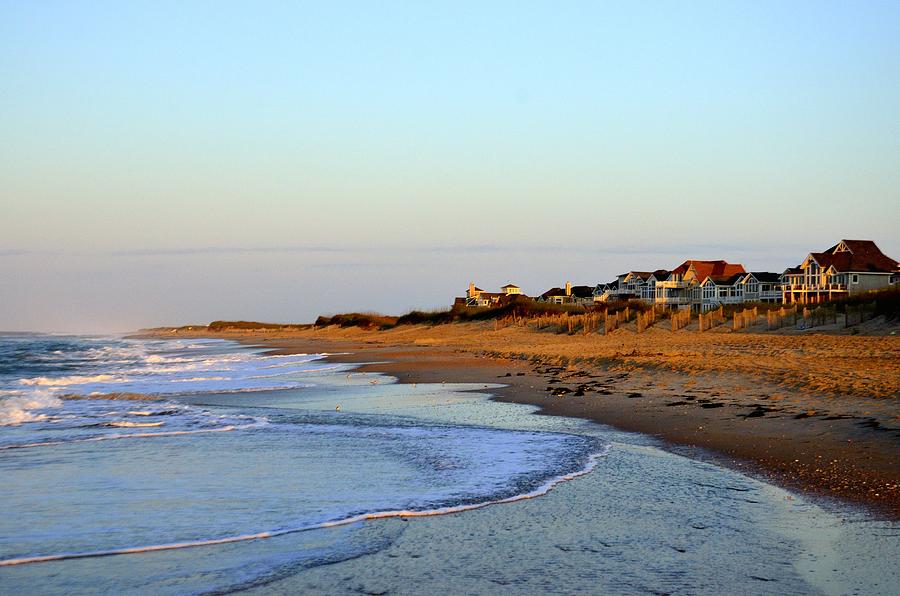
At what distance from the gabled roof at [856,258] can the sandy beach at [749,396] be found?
143 ft

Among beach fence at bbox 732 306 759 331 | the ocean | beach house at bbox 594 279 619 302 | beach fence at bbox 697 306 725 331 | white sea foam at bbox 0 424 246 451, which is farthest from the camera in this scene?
beach house at bbox 594 279 619 302

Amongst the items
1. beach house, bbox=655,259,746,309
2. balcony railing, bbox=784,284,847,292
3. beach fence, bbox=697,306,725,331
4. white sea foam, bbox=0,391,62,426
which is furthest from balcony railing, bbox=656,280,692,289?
white sea foam, bbox=0,391,62,426

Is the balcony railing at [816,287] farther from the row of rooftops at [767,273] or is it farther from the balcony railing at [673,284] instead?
the balcony railing at [673,284]

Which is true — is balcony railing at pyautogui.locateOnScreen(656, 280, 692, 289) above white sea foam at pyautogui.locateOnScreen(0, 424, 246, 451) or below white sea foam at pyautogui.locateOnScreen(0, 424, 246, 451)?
Result: above

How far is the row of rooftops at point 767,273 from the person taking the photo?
230 ft

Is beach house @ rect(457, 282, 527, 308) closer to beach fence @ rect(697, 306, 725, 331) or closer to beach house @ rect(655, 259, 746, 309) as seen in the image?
beach house @ rect(655, 259, 746, 309)

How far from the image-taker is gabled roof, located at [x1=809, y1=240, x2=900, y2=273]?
2744 inches

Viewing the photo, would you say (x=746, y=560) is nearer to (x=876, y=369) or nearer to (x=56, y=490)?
(x=56, y=490)

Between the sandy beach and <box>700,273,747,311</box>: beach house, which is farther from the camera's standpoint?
<box>700,273,747,311</box>: beach house

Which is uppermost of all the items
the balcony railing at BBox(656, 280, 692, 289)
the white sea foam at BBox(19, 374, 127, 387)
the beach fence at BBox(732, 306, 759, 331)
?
the balcony railing at BBox(656, 280, 692, 289)

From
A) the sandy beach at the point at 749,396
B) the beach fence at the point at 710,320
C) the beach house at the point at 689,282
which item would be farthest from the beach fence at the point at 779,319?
the beach house at the point at 689,282

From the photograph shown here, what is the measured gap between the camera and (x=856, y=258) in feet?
231

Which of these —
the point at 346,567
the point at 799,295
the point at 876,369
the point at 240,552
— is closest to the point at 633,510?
the point at 346,567

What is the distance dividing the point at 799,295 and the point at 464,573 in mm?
78363
